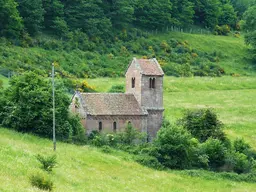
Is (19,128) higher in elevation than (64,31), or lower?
lower

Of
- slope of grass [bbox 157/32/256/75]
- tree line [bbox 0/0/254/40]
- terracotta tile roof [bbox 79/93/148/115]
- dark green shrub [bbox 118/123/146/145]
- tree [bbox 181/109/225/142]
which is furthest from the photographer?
slope of grass [bbox 157/32/256/75]

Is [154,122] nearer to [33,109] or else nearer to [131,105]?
[131,105]

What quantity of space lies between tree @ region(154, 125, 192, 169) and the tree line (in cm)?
4210

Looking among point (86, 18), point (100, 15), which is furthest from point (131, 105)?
point (100, 15)

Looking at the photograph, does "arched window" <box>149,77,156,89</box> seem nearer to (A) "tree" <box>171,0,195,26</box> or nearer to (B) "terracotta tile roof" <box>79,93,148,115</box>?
(B) "terracotta tile roof" <box>79,93,148,115</box>

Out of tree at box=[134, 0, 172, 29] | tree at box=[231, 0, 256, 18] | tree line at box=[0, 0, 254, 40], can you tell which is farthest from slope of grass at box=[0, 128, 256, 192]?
tree at box=[231, 0, 256, 18]

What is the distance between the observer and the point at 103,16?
383ft

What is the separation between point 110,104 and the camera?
70000mm

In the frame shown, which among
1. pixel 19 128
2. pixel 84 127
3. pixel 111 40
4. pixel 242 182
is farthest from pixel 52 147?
pixel 111 40

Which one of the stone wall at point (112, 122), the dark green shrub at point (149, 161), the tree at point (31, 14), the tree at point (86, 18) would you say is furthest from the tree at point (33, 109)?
the tree at point (86, 18)

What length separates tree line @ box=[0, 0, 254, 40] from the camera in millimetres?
102894

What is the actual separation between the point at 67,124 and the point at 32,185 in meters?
26.7

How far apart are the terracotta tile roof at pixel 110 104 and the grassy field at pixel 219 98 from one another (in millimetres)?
10952

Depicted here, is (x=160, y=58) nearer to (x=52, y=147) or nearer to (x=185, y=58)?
(x=185, y=58)
